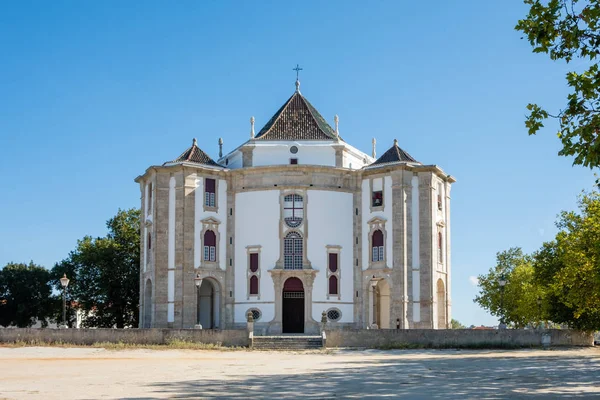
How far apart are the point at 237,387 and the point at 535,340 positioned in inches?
1050

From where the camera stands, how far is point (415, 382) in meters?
23.4

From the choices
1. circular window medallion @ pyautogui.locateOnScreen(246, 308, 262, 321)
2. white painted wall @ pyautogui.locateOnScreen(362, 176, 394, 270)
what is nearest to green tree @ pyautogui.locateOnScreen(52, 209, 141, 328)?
circular window medallion @ pyautogui.locateOnScreen(246, 308, 262, 321)

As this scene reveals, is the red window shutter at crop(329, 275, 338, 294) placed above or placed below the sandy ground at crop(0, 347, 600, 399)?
above

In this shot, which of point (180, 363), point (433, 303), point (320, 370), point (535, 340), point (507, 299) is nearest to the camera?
point (320, 370)

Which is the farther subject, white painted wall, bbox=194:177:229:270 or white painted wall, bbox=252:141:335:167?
white painted wall, bbox=252:141:335:167

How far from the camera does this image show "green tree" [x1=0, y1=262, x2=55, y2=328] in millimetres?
71688

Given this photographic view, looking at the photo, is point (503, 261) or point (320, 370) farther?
point (503, 261)

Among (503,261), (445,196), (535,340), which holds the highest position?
(445,196)

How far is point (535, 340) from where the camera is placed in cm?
4434

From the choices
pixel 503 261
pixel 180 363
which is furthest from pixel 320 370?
pixel 503 261

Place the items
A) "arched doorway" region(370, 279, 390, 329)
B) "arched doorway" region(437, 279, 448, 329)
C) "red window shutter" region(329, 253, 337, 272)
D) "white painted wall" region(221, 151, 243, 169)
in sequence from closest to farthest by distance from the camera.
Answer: "red window shutter" region(329, 253, 337, 272)
"arched doorway" region(370, 279, 390, 329)
"arched doorway" region(437, 279, 448, 329)
"white painted wall" region(221, 151, 243, 169)

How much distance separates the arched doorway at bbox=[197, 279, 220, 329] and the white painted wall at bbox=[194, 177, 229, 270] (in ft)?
7.51

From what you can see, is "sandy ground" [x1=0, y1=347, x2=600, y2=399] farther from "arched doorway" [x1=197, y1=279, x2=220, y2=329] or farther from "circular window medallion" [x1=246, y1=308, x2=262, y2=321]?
"arched doorway" [x1=197, y1=279, x2=220, y2=329]

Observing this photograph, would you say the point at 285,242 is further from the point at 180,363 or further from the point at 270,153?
the point at 180,363
